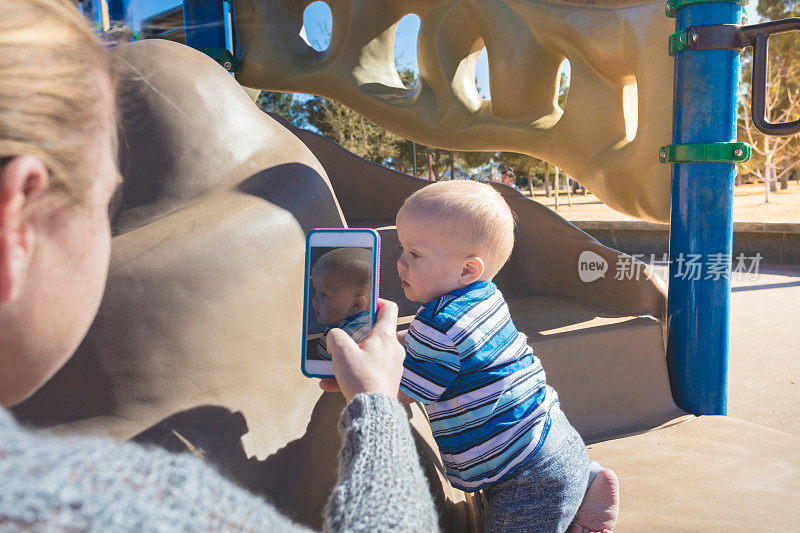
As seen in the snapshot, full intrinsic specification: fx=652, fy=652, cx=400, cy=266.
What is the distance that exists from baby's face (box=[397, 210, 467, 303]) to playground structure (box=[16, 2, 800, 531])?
1.22ft

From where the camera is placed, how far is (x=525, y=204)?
341cm

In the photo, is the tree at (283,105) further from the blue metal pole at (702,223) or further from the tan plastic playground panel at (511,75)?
the blue metal pole at (702,223)

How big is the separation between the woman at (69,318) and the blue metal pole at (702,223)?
2.18 m

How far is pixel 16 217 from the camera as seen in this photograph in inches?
22.8

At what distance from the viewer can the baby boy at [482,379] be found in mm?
1382

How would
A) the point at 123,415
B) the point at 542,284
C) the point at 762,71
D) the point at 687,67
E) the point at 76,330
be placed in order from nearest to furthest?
1. the point at 76,330
2. the point at 123,415
3. the point at 762,71
4. the point at 687,67
5. the point at 542,284

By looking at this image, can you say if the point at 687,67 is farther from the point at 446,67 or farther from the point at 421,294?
the point at 421,294

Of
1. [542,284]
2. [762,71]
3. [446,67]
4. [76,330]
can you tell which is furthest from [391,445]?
[446,67]

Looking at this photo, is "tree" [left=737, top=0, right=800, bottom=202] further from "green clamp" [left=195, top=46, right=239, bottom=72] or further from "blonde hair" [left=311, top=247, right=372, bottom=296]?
"blonde hair" [left=311, top=247, right=372, bottom=296]

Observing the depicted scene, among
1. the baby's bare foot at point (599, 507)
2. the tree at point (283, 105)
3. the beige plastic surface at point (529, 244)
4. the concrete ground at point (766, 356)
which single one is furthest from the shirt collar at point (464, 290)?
the tree at point (283, 105)

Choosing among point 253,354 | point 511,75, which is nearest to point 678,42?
point 511,75

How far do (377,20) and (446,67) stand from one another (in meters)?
0.58

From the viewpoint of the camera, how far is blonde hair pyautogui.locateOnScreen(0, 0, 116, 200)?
564mm

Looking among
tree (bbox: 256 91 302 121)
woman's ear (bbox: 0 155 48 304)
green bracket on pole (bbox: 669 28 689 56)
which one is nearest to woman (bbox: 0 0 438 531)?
woman's ear (bbox: 0 155 48 304)
